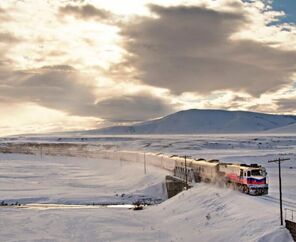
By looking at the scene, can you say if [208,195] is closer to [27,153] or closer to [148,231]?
[148,231]

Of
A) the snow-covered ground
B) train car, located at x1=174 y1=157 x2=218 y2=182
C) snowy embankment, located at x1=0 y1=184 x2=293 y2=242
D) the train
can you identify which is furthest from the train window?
train car, located at x1=174 y1=157 x2=218 y2=182

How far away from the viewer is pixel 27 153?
18900 cm

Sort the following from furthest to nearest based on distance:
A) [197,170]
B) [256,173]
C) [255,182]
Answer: [197,170], [256,173], [255,182]

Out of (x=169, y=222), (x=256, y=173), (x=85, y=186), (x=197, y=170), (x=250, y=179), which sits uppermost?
(x=256, y=173)

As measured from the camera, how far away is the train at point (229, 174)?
46531 millimetres

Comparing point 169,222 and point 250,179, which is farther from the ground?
point 250,179

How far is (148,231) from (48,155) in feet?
458

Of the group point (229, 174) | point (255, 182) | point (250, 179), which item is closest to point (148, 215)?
point (229, 174)

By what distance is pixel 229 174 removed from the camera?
52375 mm

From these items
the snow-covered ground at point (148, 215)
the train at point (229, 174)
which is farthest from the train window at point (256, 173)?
the snow-covered ground at point (148, 215)

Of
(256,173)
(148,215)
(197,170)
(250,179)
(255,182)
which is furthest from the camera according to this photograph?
(197,170)

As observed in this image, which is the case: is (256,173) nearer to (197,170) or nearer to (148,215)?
(148,215)

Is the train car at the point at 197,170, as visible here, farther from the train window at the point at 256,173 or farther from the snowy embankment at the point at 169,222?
the train window at the point at 256,173

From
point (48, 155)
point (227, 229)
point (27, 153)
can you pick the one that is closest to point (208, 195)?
point (227, 229)
